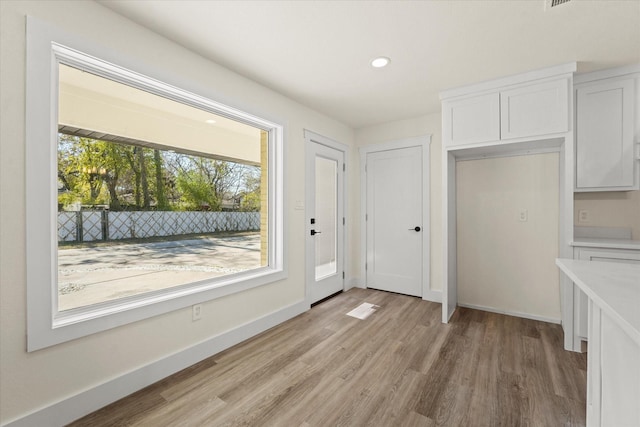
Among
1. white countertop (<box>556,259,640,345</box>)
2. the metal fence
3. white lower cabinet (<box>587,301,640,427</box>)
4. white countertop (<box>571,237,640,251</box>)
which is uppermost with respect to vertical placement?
the metal fence

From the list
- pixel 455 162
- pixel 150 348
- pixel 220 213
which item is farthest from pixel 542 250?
pixel 150 348

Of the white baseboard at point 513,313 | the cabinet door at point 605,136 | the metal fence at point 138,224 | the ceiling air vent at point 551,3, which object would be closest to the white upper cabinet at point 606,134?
the cabinet door at point 605,136

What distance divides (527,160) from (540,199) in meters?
0.46

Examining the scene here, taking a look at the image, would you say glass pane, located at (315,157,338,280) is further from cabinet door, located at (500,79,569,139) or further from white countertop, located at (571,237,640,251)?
white countertop, located at (571,237,640,251)

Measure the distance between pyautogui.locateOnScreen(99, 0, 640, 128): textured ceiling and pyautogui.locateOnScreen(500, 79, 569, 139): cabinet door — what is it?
0.21 metres

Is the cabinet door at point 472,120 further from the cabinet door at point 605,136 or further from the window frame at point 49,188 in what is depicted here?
the window frame at point 49,188

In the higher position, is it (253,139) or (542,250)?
(253,139)

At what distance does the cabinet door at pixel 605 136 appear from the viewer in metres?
2.49

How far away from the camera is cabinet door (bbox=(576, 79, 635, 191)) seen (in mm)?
2486

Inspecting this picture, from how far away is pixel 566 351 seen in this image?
2.43 m

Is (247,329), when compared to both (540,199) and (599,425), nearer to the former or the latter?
(599,425)

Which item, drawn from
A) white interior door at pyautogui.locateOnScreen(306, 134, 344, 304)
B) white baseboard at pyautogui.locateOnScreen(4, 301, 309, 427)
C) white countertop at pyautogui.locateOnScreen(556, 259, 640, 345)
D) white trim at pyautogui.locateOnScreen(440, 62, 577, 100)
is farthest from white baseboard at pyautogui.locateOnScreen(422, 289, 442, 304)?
white trim at pyautogui.locateOnScreen(440, 62, 577, 100)

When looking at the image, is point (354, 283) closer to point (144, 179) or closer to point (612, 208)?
point (612, 208)

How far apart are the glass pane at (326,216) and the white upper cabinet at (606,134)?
2.67 meters
